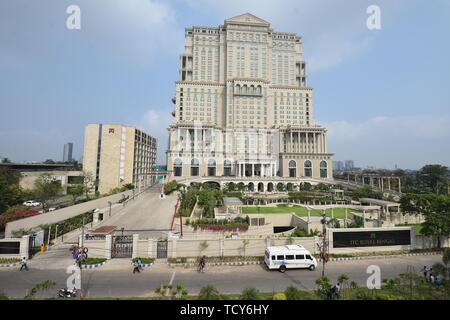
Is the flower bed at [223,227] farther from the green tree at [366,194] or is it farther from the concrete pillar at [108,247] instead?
the green tree at [366,194]

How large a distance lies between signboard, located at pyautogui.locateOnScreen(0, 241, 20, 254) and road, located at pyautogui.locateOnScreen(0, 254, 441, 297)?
1.80 meters

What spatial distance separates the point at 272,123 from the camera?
96.0 meters

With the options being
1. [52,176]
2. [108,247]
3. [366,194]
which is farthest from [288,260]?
[52,176]

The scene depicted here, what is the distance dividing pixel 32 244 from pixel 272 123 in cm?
→ 8831

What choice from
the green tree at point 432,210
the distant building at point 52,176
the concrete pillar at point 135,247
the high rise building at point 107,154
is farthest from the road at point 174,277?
the distant building at point 52,176

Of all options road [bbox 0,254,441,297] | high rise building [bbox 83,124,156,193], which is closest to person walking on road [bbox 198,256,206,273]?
road [bbox 0,254,441,297]

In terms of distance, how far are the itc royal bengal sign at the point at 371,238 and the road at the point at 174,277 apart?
1864mm

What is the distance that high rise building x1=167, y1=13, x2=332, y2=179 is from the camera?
278 ft

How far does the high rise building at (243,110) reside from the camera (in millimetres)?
84812

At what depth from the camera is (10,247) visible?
61.1 feet

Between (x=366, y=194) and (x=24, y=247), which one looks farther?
(x=366, y=194)

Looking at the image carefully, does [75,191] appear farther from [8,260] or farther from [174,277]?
[174,277]

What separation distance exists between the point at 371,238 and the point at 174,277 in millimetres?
18382
